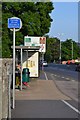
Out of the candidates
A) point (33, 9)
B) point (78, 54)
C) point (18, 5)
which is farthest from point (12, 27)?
point (78, 54)

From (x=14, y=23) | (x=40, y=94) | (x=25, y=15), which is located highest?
(x=25, y=15)

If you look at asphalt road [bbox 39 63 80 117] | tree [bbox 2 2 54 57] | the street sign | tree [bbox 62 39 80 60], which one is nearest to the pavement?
asphalt road [bbox 39 63 80 117]

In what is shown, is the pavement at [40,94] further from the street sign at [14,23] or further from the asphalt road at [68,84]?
the street sign at [14,23]

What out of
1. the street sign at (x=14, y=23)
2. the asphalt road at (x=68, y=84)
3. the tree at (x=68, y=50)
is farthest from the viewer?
the tree at (x=68, y=50)

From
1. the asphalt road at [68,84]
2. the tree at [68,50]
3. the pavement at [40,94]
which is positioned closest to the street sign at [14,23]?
the asphalt road at [68,84]

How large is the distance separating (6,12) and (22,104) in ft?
61.2

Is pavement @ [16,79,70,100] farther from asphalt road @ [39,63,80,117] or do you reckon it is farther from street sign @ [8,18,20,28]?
street sign @ [8,18,20,28]

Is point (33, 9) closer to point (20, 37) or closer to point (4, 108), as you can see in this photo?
point (20, 37)

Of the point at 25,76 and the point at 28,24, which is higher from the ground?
the point at 28,24

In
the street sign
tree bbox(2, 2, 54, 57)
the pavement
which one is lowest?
the pavement

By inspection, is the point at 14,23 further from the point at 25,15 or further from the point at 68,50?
the point at 68,50

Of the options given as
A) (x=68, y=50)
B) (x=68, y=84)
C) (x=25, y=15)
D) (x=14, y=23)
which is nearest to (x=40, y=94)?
(x=14, y=23)

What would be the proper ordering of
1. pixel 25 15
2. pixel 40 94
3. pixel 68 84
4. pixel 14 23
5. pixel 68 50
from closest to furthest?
1. pixel 14 23
2. pixel 40 94
3. pixel 68 84
4. pixel 25 15
5. pixel 68 50

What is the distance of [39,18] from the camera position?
36.5 metres
